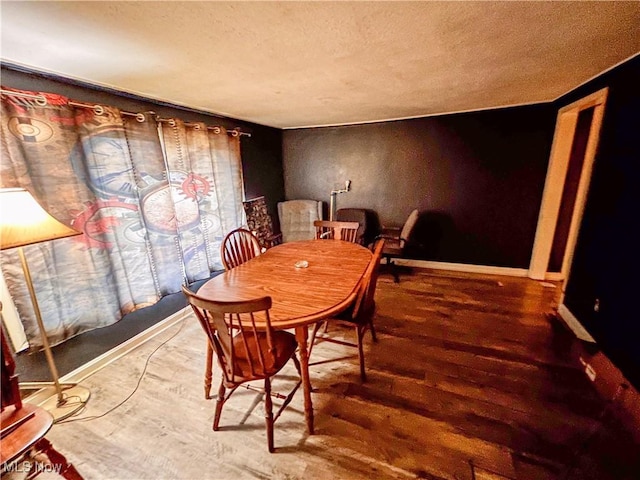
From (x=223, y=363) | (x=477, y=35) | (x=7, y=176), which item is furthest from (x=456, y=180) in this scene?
(x=7, y=176)

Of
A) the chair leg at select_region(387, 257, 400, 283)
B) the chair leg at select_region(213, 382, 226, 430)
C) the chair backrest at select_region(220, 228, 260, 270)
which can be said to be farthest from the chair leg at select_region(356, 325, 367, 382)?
the chair leg at select_region(387, 257, 400, 283)

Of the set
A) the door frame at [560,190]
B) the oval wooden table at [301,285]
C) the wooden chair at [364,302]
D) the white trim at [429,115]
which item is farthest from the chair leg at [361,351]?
the white trim at [429,115]

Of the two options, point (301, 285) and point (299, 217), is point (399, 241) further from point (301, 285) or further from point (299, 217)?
point (301, 285)

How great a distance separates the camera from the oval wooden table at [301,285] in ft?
4.82

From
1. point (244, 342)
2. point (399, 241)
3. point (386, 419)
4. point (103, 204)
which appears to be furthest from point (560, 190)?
point (103, 204)

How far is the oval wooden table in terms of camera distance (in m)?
1.47

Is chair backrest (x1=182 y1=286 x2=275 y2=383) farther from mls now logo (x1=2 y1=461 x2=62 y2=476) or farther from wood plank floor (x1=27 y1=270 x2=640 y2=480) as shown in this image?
mls now logo (x1=2 y1=461 x2=62 y2=476)

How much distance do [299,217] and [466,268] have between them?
2674 millimetres

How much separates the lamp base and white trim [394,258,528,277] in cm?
385

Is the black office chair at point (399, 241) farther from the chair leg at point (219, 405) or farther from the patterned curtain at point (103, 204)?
the chair leg at point (219, 405)

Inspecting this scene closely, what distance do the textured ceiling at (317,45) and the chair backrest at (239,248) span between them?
1.27 metres

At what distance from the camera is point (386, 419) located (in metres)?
1.63

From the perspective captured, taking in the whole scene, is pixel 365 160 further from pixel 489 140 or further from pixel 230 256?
pixel 230 256

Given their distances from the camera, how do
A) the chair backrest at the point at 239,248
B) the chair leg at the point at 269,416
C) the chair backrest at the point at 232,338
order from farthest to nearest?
the chair backrest at the point at 239,248 < the chair leg at the point at 269,416 < the chair backrest at the point at 232,338
